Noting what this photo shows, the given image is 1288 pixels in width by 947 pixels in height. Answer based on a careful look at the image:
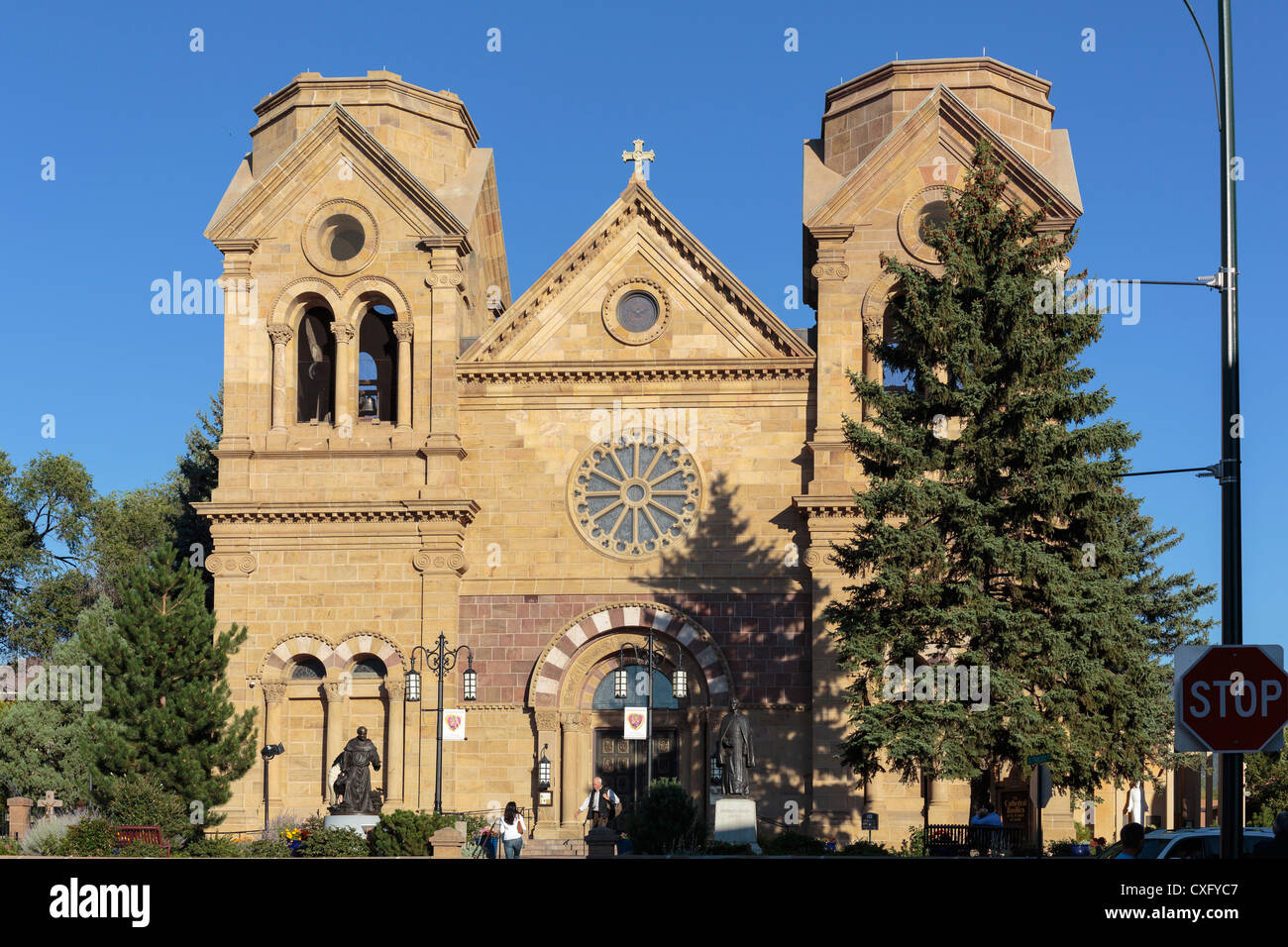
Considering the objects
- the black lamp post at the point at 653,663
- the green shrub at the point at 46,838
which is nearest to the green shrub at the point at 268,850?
the green shrub at the point at 46,838

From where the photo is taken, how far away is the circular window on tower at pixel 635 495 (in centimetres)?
3862

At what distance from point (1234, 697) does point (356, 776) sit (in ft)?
77.7

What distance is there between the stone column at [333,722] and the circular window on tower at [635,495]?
22.2 feet

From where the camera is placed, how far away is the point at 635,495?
38.9 m

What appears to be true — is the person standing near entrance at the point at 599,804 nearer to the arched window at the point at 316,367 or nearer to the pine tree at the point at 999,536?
the pine tree at the point at 999,536

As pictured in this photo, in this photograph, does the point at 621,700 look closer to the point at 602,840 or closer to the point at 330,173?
the point at 602,840

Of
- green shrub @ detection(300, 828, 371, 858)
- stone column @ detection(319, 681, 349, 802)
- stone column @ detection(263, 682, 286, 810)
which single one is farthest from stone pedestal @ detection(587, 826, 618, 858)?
stone column @ detection(263, 682, 286, 810)

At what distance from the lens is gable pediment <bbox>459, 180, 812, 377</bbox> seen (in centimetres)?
3897

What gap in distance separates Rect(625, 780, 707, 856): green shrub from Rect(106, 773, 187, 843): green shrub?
31.1 ft

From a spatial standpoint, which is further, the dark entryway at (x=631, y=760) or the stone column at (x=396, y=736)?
the dark entryway at (x=631, y=760)

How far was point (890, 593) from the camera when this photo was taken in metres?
30.3

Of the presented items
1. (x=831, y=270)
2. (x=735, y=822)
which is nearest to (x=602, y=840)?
(x=735, y=822)

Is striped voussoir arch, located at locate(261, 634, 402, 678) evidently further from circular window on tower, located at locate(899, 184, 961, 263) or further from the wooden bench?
circular window on tower, located at locate(899, 184, 961, 263)

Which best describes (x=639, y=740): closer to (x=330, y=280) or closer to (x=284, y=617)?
(x=284, y=617)
